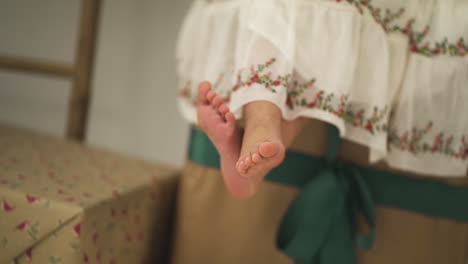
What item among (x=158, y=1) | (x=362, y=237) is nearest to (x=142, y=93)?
(x=158, y=1)

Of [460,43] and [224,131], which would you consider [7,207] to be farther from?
[460,43]

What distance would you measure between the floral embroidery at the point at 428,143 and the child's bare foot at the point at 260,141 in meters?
0.21

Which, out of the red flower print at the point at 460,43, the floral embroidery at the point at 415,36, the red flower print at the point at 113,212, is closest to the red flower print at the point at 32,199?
the red flower print at the point at 113,212

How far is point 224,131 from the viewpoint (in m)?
0.44

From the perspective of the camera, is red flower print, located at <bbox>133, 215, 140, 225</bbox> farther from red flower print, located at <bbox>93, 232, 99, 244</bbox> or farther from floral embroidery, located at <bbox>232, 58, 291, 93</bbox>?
floral embroidery, located at <bbox>232, 58, 291, 93</bbox>

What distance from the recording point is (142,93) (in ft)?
3.88

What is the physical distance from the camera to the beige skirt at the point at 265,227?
0.59 meters

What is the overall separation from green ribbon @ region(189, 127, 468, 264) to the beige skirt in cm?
2

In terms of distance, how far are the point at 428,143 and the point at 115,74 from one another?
3.26ft

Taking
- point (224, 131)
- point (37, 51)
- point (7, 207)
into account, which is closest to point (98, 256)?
point (7, 207)

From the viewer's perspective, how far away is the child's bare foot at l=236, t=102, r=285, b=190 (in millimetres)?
387

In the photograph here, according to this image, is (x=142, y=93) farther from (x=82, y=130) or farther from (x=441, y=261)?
(x=441, y=261)

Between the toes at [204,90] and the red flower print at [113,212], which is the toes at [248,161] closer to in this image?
the toes at [204,90]

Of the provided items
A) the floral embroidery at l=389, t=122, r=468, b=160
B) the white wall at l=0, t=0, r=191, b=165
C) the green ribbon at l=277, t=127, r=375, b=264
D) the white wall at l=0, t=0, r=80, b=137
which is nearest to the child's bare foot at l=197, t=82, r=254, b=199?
the green ribbon at l=277, t=127, r=375, b=264
